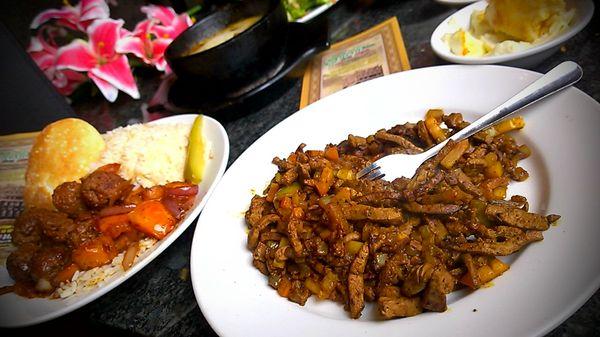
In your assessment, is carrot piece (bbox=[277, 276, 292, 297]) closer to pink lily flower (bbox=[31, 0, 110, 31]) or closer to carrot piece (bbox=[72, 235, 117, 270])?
carrot piece (bbox=[72, 235, 117, 270])

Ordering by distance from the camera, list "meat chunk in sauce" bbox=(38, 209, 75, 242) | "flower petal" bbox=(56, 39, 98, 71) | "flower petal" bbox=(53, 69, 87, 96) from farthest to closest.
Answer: "flower petal" bbox=(53, 69, 87, 96) < "flower petal" bbox=(56, 39, 98, 71) < "meat chunk in sauce" bbox=(38, 209, 75, 242)

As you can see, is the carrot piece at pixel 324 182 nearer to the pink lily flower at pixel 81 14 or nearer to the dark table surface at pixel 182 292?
the dark table surface at pixel 182 292

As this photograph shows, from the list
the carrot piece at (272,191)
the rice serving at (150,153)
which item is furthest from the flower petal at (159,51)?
the carrot piece at (272,191)

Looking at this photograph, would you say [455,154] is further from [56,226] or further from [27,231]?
[27,231]

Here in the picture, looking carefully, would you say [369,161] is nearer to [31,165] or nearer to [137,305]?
[137,305]

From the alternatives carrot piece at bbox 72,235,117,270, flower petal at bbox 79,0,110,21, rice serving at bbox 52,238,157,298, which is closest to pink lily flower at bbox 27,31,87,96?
flower petal at bbox 79,0,110,21

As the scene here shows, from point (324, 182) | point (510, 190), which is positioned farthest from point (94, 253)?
point (510, 190)

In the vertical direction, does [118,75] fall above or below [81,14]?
below
